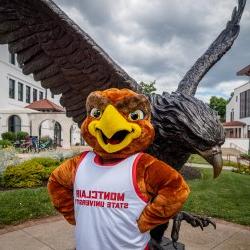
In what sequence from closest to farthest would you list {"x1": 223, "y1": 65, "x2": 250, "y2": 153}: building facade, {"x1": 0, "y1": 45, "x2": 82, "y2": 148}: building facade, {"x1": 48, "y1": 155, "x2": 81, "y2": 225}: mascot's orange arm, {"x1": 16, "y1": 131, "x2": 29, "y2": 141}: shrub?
1. {"x1": 48, "y1": 155, "x2": 81, "y2": 225}: mascot's orange arm
2. {"x1": 0, "y1": 45, "x2": 82, "y2": 148}: building facade
3. {"x1": 16, "y1": 131, "x2": 29, "y2": 141}: shrub
4. {"x1": 223, "y1": 65, "x2": 250, "y2": 153}: building facade

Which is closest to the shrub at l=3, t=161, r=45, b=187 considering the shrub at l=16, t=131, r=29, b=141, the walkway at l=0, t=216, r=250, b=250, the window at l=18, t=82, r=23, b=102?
the walkway at l=0, t=216, r=250, b=250

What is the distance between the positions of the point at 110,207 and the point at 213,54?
1.89 meters

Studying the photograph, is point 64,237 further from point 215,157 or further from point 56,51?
point 215,157

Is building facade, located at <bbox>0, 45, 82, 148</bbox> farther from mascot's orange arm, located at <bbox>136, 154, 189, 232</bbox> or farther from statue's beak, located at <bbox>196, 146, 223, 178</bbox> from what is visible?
mascot's orange arm, located at <bbox>136, 154, 189, 232</bbox>

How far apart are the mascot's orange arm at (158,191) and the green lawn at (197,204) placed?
411 cm

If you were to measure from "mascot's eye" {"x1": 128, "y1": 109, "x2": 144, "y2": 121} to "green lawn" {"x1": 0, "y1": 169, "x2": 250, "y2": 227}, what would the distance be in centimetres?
414

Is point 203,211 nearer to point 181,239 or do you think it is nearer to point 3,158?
point 181,239

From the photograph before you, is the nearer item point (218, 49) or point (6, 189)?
point (218, 49)

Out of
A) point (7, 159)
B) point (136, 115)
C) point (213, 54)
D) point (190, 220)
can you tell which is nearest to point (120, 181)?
point (136, 115)

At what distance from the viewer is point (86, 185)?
212 cm

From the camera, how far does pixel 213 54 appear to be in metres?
3.24

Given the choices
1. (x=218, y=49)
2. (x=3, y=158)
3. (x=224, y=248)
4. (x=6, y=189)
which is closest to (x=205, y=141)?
(x=218, y=49)

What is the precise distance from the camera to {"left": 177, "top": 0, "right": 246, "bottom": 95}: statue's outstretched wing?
312cm

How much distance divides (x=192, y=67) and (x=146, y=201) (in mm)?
1619
